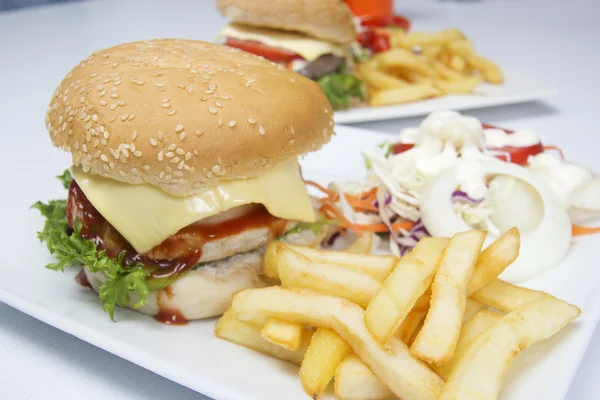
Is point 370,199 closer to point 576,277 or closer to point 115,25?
point 576,277

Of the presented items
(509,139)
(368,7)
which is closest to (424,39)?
(509,139)

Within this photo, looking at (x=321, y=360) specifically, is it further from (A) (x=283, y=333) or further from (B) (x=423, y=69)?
(B) (x=423, y=69)

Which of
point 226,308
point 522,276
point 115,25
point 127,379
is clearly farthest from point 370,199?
point 115,25

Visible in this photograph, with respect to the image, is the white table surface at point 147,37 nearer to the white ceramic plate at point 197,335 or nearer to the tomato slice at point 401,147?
the white ceramic plate at point 197,335

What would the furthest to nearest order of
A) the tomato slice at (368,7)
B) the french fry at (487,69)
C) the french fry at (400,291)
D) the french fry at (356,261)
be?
the tomato slice at (368,7) < the french fry at (487,69) < the french fry at (356,261) < the french fry at (400,291)

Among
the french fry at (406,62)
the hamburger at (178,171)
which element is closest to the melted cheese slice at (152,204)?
the hamburger at (178,171)

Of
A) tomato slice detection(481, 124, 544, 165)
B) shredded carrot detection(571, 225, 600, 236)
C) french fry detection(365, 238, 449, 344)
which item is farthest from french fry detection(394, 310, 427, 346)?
tomato slice detection(481, 124, 544, 165)

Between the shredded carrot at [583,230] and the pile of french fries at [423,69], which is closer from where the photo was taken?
the shredded carrot at [583,230]
